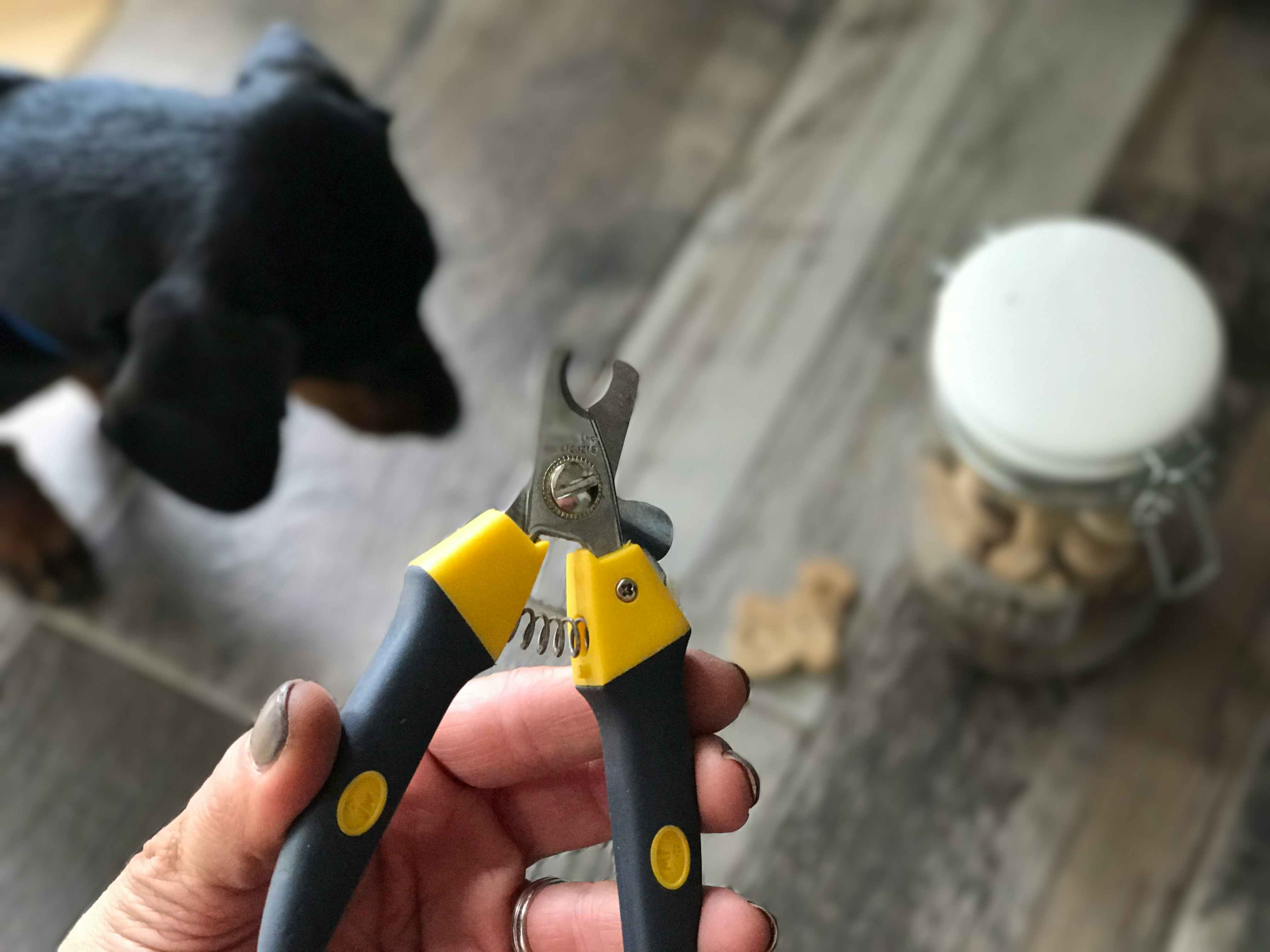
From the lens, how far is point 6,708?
0.81 metres

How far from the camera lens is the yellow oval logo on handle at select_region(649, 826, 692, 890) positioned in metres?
0.38

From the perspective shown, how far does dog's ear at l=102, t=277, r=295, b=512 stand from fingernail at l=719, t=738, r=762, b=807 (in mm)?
338

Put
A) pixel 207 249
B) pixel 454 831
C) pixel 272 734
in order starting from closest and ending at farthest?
1. pixel 272 734
2. pixel 454 831
3. pixel 207 249

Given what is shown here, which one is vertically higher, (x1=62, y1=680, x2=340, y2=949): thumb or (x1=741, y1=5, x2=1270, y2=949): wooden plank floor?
(x1=62, y1=680, x2=340, y2=949): thumb

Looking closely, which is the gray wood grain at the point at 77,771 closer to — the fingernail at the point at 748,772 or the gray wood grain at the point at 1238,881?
the fingernail at the point at 748,772

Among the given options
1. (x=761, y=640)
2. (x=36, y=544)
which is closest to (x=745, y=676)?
(x=761, y=640)

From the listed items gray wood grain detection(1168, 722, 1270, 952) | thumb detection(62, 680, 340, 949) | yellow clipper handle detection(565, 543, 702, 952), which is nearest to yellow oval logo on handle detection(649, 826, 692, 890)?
yellow clipper handle detection(565, 543, 702, 952)

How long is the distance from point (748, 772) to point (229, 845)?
173mm

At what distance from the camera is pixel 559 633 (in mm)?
368

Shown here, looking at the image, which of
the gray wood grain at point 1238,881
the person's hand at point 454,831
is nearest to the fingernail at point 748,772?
the person's hand at point 454,831

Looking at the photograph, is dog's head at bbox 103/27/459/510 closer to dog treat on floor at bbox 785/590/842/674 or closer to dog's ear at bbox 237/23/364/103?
dog's ear at bbox 237/23/364/103

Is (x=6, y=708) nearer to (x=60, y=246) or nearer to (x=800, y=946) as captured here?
(x=60, y=246)

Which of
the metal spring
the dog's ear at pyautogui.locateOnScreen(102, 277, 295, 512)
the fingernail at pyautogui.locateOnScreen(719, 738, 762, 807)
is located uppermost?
the metal spring

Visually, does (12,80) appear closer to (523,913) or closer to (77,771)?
(77,771)
